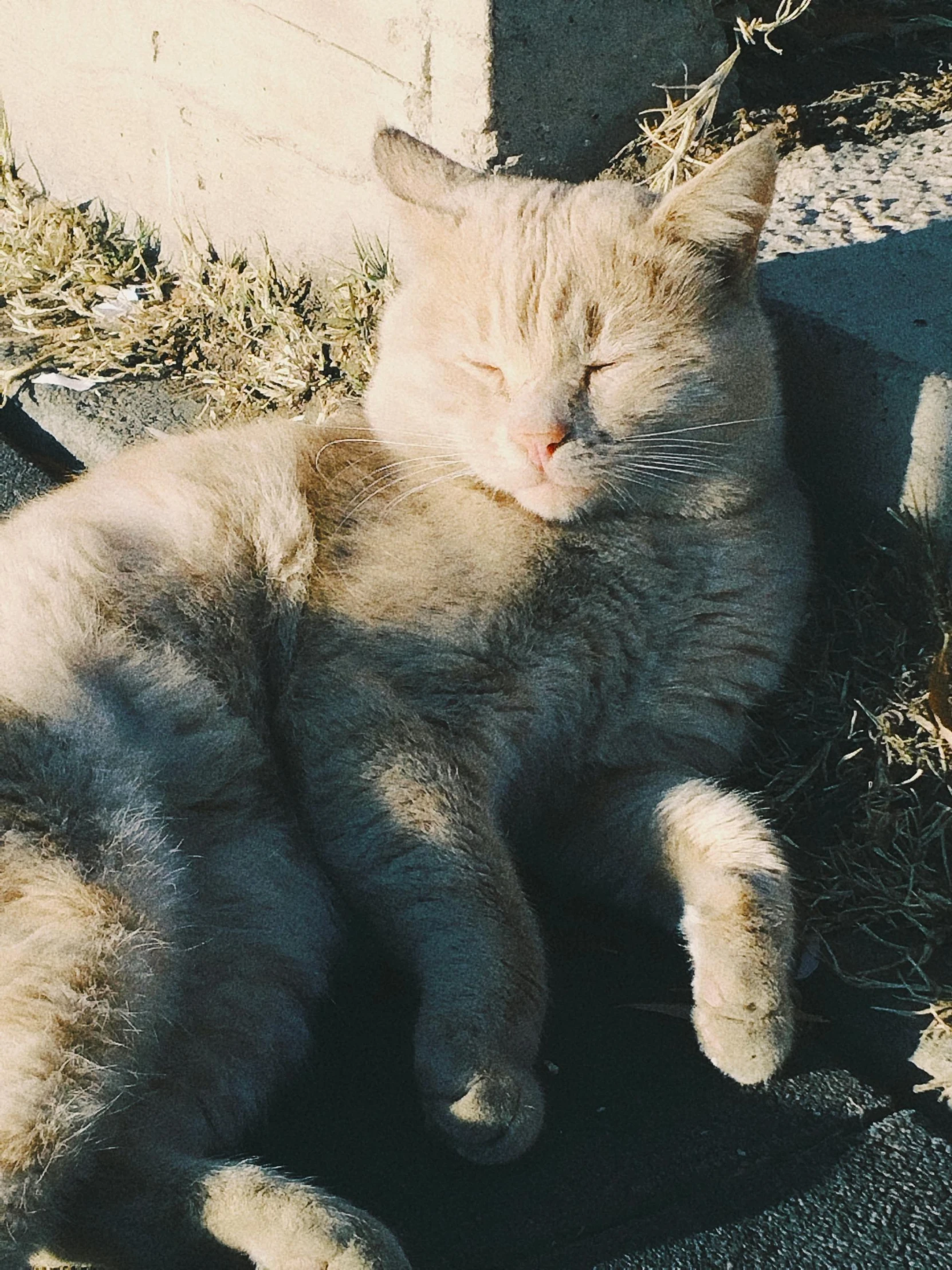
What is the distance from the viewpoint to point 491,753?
2596 mm

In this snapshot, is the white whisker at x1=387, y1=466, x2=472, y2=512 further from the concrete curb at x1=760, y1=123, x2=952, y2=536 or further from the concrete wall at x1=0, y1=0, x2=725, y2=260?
the concrete wall at x1=0, y1=0, x2=725, y2=260

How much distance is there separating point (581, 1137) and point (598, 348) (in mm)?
1536

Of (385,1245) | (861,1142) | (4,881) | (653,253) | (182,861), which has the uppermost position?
(653,253)

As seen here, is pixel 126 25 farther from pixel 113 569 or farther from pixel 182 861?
pixel 182 861

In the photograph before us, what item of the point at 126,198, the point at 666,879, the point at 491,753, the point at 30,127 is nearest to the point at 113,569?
the point at 491,753

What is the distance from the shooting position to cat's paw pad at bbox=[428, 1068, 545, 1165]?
2.13 metres

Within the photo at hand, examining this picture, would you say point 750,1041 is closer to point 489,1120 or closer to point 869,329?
point 489,1120

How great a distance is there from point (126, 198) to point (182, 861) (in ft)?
11.2

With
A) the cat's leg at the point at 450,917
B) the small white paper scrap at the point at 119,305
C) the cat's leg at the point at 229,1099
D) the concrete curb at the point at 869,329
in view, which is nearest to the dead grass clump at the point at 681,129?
the concrete curb at the point at 869,329

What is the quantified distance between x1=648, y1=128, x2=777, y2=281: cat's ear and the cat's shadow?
1.52 meters

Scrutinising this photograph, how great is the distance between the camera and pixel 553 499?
8.74 ft

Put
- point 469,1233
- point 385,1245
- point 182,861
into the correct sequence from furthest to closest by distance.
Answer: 1. point 182,861
2. point 469,1233
3. point 385,1245

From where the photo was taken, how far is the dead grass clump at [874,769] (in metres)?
2.57

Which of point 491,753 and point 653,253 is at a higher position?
point 653,253
